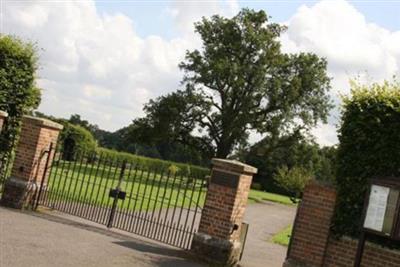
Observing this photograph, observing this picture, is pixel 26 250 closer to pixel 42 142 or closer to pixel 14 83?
pixel 42 142

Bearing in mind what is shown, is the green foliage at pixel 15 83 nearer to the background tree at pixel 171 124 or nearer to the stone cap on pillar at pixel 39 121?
the stone cap on pillar at pixel 39 121

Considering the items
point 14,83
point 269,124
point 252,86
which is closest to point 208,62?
point 252,86

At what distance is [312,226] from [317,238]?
228 millimetres

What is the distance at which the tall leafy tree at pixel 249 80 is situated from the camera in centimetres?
3684

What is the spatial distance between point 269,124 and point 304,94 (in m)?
3.53

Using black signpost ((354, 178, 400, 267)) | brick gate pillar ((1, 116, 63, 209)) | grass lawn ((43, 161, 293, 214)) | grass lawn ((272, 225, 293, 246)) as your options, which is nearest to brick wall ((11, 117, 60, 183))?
brick gate pillar ((1, 116, 63, 209))

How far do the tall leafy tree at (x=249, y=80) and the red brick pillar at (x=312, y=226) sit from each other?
2677 centimetres

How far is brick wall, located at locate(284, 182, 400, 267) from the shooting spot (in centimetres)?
911

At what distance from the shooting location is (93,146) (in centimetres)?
3988

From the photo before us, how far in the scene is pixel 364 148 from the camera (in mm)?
9078

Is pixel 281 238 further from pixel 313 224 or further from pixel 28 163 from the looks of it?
pixel 28 163

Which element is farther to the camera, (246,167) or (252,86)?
(252,86)

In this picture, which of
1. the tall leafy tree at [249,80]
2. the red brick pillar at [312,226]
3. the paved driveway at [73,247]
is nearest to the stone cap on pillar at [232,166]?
the red brick pillar at [312,226]

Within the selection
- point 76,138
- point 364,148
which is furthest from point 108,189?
point 364,148
